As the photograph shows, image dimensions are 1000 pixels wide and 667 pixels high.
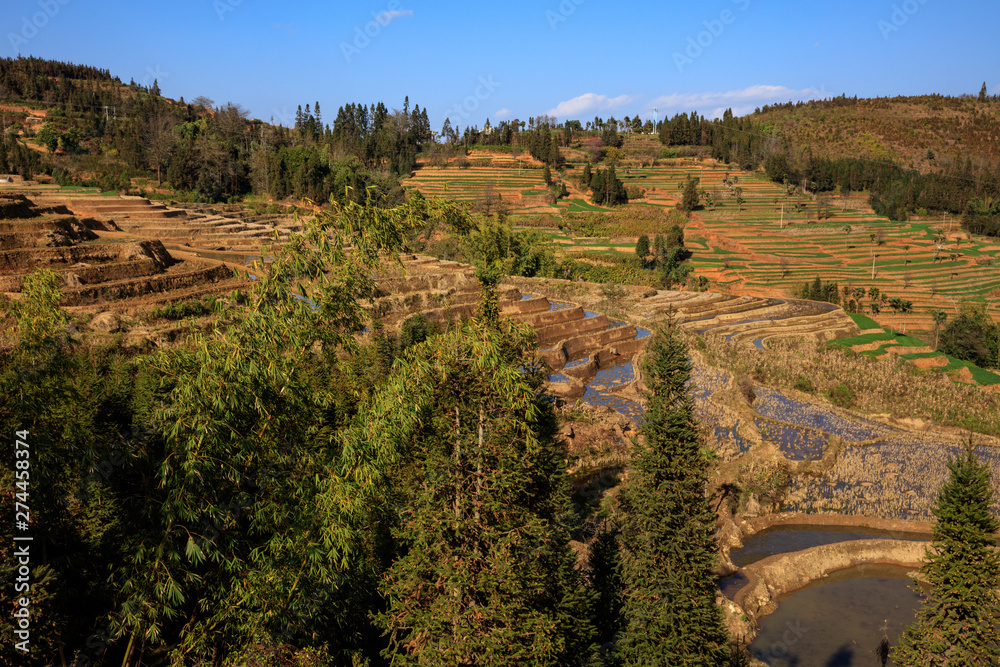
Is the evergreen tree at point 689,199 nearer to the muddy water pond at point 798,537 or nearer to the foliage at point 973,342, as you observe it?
the foliage at point 973,342

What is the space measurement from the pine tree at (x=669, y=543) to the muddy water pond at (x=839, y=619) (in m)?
5.57

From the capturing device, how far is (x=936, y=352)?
37688 millimetres

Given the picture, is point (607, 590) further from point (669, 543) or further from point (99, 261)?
point (99, 261)

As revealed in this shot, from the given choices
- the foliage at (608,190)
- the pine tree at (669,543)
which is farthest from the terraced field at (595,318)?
the foliage at (608,190)

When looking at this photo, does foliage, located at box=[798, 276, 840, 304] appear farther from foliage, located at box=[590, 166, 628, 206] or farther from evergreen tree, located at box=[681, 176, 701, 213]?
foliage, located at box=[590, 166, 628, 206]

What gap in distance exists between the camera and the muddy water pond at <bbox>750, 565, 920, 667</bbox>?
45.8 ft

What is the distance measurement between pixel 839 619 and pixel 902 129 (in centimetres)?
14716

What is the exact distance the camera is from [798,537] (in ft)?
61.9

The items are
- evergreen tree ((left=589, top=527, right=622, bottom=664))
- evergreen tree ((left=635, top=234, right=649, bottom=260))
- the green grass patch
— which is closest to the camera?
evergreen tree ((left=589, top=527, right=622, bottom=664))

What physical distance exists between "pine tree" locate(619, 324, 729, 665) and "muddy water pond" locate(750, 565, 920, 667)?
5.57 m

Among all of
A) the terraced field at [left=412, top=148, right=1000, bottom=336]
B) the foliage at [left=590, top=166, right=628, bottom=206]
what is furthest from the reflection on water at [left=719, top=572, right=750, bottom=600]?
the foliage at [left=590, top=166, right=628, bottom=206]

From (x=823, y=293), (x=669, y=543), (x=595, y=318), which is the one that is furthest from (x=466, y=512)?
(x=823, y=293)

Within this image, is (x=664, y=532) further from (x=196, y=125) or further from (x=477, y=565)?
(x=196, y=125)

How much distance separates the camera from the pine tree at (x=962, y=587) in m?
9.80
